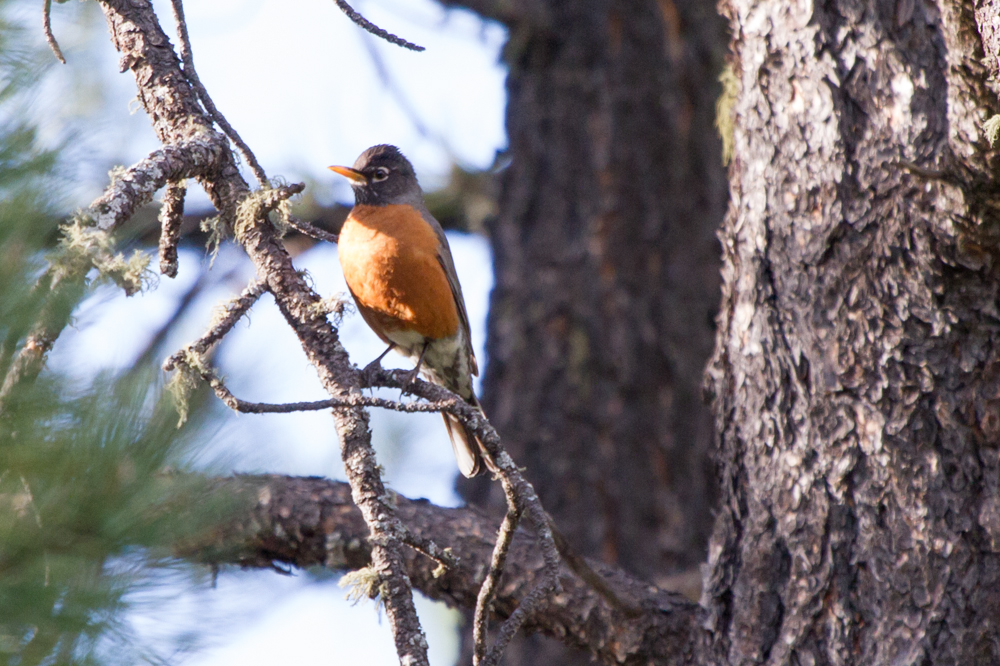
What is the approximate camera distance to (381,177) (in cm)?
448

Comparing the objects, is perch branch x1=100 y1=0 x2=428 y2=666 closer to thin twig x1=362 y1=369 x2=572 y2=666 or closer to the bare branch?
the bare branch

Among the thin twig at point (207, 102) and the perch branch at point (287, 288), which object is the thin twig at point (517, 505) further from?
the thin twig at point (207, 102)

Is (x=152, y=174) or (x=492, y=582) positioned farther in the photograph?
(x=492, y=582)

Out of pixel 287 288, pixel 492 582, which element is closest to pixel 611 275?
pixel 287 288

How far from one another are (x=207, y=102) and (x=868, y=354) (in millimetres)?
1936

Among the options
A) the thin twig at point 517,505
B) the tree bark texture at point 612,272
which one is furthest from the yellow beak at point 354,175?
the thin twig at point 517,505

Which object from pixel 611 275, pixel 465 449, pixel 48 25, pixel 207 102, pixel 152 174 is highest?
pixel 611 275

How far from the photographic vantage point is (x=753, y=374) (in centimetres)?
286

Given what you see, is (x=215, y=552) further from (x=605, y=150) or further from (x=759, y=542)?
(x=605, y=150)

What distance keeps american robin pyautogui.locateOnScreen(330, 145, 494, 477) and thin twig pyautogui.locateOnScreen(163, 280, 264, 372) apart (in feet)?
5.32

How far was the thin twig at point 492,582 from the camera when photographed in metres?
2.02

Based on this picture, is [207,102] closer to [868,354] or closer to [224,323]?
[224,323]

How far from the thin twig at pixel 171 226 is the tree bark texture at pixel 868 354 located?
5.63ft

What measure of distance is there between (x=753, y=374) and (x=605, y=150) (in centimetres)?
310
